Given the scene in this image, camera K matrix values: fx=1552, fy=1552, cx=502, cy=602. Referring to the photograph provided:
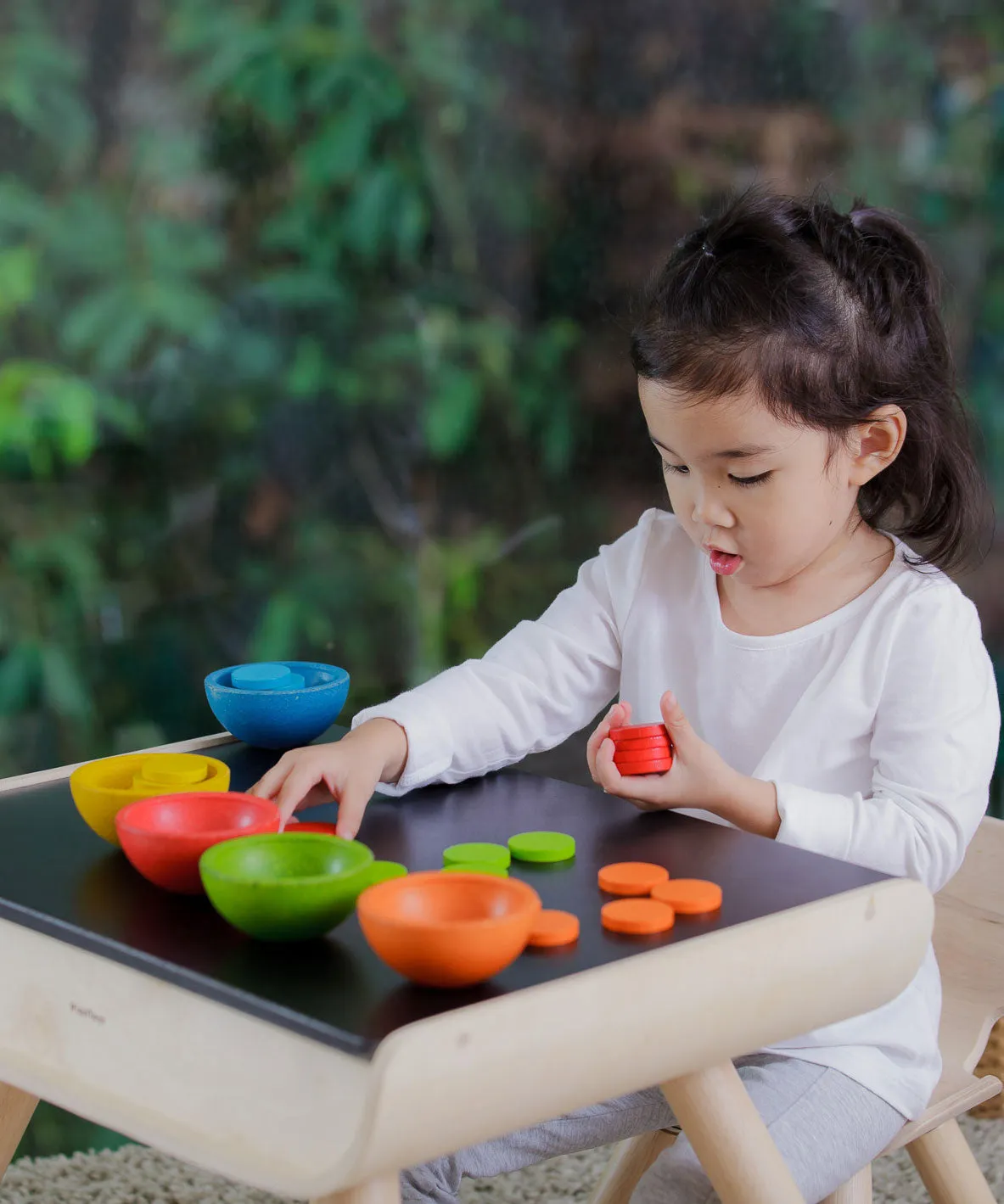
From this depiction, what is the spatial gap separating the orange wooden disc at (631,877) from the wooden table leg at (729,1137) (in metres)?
0.10

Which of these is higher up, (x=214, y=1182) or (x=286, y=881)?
(x=286, y=881)

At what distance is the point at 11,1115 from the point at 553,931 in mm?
507

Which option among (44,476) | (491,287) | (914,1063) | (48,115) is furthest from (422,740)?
(491,287)

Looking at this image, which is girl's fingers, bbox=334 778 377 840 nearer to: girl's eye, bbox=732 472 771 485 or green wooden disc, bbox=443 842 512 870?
green wooden disc, bbox=443 842 512 870

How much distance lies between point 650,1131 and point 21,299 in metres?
1.05

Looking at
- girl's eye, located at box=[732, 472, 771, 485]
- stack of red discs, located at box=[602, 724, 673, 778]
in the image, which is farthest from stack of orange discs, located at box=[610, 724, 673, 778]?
girl's eye, located at box=[732, 472, 771, 485]

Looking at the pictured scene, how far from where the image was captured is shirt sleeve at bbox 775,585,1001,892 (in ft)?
3.30

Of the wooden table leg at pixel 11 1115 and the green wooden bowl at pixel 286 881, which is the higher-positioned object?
the green wooden bowl at pixel 286 881

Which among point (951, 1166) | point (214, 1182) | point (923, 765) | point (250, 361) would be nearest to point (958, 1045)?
point (951, 1166)

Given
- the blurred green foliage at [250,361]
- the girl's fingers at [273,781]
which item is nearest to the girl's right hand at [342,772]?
the girl's fingers at [273,781]

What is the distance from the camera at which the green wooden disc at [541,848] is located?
877 millimetres

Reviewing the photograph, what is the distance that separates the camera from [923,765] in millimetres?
1060

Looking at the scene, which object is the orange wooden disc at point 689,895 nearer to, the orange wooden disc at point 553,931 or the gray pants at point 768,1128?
the orange wooden disc at point 553,931

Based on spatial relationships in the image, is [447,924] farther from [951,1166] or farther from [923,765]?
[951,1166]
